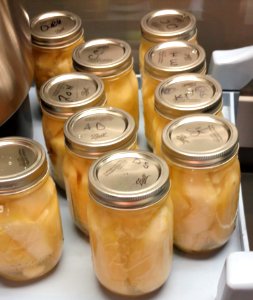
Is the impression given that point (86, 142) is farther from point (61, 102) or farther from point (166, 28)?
point (166, 28)

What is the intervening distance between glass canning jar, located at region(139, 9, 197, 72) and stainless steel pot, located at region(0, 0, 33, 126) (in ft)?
0.59

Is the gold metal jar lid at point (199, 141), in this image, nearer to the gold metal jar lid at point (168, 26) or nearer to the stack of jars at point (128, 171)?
the stack of jars at point (128, 171)

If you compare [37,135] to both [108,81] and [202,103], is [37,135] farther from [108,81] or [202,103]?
[202,103]

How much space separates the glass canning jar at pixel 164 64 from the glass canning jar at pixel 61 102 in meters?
0.07

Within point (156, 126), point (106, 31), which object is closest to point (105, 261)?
point (156, 126)

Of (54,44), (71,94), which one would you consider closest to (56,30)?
(54,44)

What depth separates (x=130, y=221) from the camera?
460mm

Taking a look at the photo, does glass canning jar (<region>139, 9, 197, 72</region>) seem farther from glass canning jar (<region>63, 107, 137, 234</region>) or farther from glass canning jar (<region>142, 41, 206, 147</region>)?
glass canning jar (<region>63, 107, 137, 234</region>)

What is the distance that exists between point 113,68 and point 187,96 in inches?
3.8

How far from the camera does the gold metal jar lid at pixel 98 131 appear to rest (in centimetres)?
52

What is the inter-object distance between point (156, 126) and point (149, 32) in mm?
160

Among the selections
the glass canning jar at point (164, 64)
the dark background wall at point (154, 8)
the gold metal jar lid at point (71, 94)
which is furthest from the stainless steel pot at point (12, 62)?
the dark background wall at point (154, 8)

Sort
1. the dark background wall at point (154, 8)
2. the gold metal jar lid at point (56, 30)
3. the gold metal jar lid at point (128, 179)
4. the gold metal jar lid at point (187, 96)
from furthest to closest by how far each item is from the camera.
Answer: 1. the dark background wall at point (154, 8)
2. the gold metal jar lid at point (56, 30)
3. the gold metal jar lid at point (187, 96)
4. the gold metal jar lid at point (128, 179)

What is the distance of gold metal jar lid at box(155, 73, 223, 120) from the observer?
22.1 inches
